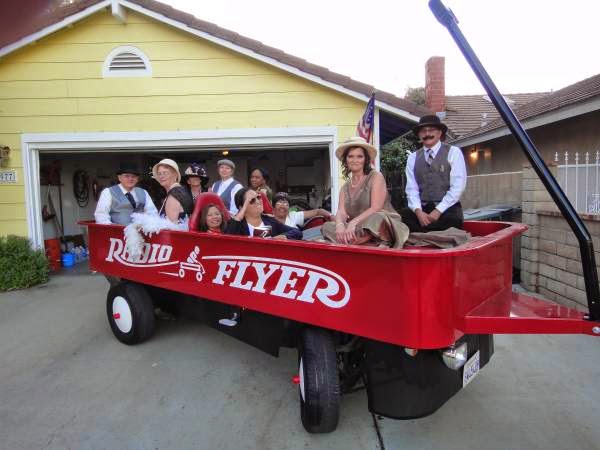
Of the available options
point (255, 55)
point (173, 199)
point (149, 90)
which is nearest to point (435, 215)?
point (173, 199)

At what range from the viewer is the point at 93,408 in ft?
10.0

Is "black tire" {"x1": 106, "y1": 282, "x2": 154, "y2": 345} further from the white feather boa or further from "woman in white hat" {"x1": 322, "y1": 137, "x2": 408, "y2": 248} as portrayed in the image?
"woman in white hat" {"x1": 322, "y1": 137, "x2": 408, "y2": 248}

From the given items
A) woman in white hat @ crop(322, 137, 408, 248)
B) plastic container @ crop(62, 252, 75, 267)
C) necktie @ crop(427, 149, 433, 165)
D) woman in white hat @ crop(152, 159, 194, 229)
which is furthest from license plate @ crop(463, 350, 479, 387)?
plastic container @ crop(62, 252, 75, 267)

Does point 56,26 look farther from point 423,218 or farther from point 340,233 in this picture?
point 423,218

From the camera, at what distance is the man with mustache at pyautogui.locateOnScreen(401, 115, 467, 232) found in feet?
10.8

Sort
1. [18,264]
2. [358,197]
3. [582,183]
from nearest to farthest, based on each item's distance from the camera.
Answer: [358,197] < [582,183] < [18,264]

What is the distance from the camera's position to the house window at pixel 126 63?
6.78m

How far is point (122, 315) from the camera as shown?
4.24 metres

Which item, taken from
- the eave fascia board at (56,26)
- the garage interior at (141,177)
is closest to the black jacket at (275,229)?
the garage interior at (141,177)

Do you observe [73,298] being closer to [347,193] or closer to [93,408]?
[93,408]

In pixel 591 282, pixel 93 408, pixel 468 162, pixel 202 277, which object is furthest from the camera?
pixel 468 162

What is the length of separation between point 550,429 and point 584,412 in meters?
0.38

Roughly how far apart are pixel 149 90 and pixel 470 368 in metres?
6.27

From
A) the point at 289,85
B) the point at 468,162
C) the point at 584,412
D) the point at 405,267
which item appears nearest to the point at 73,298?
the point at 289,85
